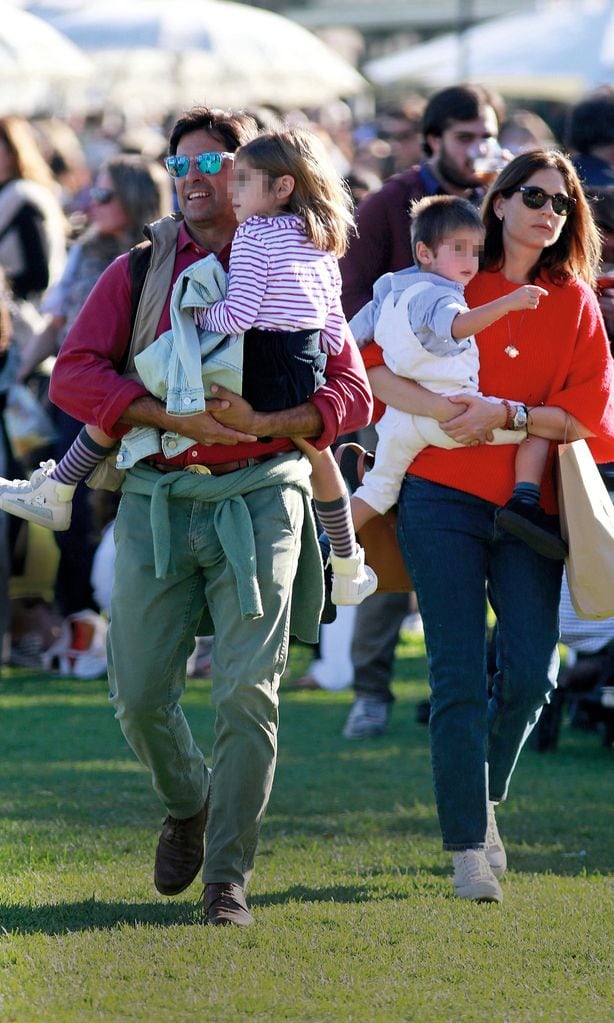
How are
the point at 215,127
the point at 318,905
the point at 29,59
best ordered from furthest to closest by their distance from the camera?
the point at 29,59 → the point at 318,905 → the point at 215,127

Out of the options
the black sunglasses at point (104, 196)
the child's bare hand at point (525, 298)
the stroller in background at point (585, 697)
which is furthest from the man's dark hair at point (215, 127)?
the black sunglasses at point (104, 196)

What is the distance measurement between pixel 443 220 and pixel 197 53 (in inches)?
530

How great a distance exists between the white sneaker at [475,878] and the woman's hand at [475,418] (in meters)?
1.25

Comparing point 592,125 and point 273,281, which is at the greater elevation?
point 592,125

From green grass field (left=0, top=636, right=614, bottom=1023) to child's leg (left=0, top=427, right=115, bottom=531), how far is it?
1.14 m

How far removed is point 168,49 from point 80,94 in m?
2.86

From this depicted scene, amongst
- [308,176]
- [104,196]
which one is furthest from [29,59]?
[308,176]

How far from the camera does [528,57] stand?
20531mm

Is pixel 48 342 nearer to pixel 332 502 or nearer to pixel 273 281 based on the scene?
pixel 332 502

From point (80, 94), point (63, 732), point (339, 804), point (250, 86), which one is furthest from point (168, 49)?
point (339, 804)

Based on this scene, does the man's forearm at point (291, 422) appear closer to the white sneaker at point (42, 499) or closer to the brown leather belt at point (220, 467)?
the brown leather belt at point (220, 467)

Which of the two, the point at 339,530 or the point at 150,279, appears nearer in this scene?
the point at 150,279

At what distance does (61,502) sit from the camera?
16.5ft

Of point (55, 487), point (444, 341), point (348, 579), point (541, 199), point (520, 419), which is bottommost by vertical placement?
point (348, 579)
